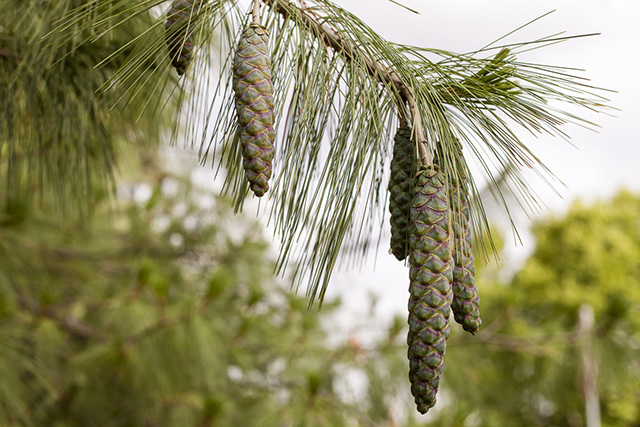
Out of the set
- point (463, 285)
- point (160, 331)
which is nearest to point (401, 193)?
point (463, 285)

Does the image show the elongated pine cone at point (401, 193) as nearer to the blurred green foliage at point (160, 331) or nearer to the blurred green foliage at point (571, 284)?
the blurred green foliage at point (160, 331)

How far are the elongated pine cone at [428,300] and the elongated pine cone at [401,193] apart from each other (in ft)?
0.15

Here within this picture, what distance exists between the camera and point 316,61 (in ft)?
1.69

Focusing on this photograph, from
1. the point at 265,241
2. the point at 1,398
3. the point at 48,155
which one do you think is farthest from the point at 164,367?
the point at 265,241

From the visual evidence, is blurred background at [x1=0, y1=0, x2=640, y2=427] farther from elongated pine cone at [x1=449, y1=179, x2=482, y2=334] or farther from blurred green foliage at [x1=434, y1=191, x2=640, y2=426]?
blurred green foliage at [x1=434, y1=191, x2=640, y2=426]

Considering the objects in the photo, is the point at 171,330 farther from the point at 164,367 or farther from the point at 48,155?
the point at 48,155

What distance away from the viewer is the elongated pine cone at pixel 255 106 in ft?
1.25

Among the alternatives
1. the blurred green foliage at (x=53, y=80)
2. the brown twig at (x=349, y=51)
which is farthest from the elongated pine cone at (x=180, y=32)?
the blurred green foliage at (x=53, y=80)

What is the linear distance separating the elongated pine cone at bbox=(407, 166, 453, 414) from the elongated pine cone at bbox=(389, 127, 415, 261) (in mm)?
47

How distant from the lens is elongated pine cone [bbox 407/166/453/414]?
0.37m

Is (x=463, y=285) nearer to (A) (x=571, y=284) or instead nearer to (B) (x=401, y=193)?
(B) (x=401, y=193)

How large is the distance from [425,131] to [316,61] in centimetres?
11

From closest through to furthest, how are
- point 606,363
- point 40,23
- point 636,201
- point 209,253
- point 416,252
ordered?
point 416,252 < point 40,23 < point 606,363 < point 209,253 < point 636,201

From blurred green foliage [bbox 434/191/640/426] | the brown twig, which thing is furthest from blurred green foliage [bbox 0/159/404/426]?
blurred green foliage [bbox 434/191/640/426]
